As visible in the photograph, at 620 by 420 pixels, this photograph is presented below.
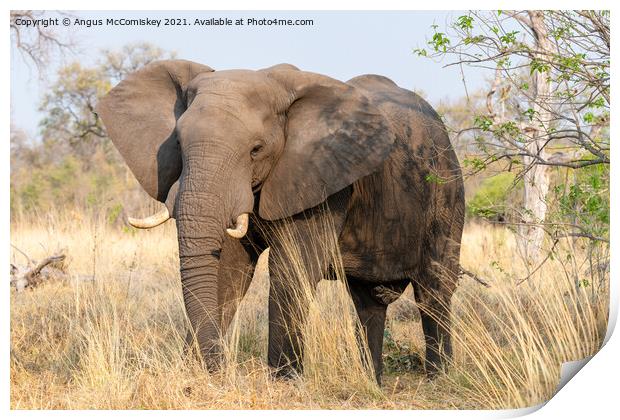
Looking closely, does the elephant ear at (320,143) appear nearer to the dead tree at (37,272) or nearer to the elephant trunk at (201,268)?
the elephant trunk at (201,268)

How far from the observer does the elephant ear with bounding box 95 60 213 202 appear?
6.90 metres

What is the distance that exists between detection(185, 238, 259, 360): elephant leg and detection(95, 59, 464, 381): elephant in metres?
0.01

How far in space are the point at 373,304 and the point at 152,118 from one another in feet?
8.11

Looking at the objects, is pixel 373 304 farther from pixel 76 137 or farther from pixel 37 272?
pixel 76 137

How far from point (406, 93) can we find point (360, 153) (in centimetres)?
143

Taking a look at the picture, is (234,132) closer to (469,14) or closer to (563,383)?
(469,14)

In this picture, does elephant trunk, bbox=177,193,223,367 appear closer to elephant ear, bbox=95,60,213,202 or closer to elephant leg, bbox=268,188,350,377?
elephant leg, bbox=268,188,350,377

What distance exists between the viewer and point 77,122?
2691 centimetres

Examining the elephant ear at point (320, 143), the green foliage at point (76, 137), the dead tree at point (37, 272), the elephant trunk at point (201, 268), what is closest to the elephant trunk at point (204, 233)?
the elephant trunk at point (201, 268)

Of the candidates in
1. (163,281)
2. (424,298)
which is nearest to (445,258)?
(424,298)

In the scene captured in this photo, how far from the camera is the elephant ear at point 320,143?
6.88 m

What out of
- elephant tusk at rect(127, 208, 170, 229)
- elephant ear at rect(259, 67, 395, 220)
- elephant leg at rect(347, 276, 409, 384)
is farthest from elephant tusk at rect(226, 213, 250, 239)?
elephant leg at rect(347, 276, 409, 384)

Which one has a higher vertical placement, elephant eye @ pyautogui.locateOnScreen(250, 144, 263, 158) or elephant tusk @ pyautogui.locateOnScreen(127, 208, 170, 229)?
elephant eye @ pyautogui.locateOnScreen(250, 144, 263, 158)

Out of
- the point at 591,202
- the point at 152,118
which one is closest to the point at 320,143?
the point at 152,118
